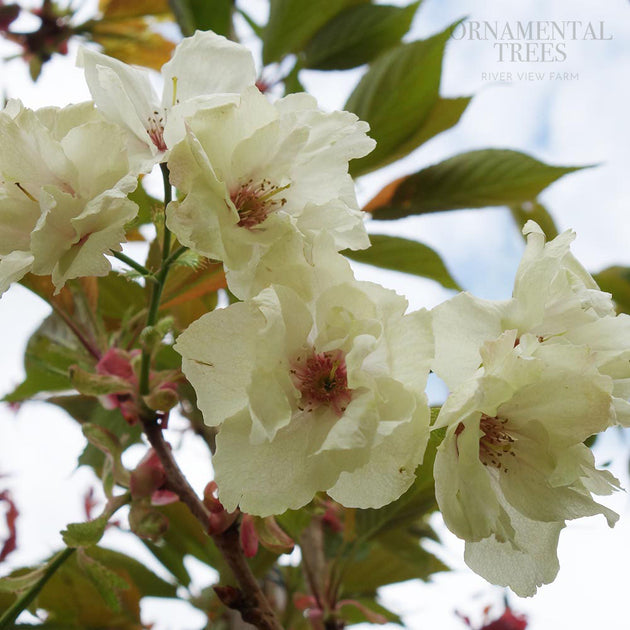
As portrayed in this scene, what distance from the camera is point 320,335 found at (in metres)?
0.44

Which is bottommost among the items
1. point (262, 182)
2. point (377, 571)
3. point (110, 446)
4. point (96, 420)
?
point (377, 571)

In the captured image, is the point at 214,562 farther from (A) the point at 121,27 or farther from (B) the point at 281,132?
(A) the point at 121,27

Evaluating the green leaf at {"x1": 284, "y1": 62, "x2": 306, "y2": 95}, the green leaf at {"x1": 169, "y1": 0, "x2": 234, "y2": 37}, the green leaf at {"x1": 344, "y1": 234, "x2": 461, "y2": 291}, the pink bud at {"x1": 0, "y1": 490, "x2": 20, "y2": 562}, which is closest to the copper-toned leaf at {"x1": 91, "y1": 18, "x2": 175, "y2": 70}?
the green leaf at {"x1": 169, "y1": 0, "x2": 234, "y2": 37}

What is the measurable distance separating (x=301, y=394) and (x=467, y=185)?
0.65 metres

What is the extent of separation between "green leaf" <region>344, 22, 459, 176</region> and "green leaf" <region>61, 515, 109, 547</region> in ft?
2.03

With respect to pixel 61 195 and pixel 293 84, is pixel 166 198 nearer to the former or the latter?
pixel 61 195

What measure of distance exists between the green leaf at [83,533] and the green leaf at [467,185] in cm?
60

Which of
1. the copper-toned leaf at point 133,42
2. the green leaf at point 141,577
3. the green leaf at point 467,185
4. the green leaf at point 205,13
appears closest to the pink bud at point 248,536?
the green leaf at point 141,577

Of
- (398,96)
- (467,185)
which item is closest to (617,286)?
(467,185)

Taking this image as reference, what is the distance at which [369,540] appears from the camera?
0.88m

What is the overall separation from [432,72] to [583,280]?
560 millimetres

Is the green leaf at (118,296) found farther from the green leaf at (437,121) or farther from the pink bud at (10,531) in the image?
the green leaf at (437,121)

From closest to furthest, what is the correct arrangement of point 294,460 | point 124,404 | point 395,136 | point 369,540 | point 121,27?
point 294,460
point 124,404
point 369,540
point 395,136
point 121,27

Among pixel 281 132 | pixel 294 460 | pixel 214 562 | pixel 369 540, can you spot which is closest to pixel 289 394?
pixel 294 460
